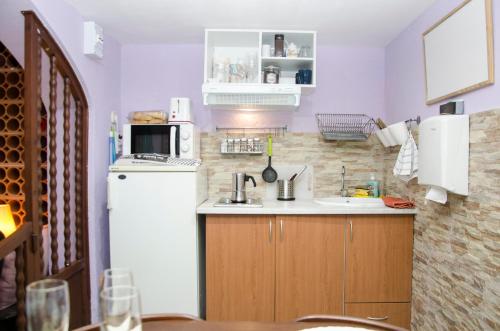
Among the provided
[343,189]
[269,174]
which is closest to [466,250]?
[343,189]

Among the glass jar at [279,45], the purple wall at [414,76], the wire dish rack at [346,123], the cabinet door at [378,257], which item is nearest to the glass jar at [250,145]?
the wire dish rack at [346,123]

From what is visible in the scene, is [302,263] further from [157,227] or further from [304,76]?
[304,76]

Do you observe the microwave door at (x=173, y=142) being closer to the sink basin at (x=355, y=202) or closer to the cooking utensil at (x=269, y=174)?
the cooking utensil at (x=269, y=174)

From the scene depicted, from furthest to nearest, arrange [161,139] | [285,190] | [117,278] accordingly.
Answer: [285,190] → [161,139] → [117,278]

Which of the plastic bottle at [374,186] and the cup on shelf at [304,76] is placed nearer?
the cup on shelf at [304,76]

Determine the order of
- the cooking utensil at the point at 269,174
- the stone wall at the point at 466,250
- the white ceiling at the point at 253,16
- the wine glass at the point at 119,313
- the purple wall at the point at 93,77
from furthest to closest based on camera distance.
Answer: the cooking utensil at the point at 269,174 → the white ceiling at the point at 253,16 → the purple wall at the point at 93,77 → the stone wall at the point at 466,250 → the wine glass at the point at 119,313

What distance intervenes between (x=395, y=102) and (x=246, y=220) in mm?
1640

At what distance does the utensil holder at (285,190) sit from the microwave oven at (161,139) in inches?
32.1

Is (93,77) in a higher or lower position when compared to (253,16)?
lower

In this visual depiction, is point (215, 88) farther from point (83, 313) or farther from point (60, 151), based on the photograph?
point (83, 313)

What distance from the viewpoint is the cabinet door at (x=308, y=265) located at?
2.32 m

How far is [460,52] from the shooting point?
71.5 inches

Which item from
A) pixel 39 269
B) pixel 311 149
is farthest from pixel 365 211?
pixel 39 269

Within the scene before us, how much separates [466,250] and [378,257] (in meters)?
0.63
